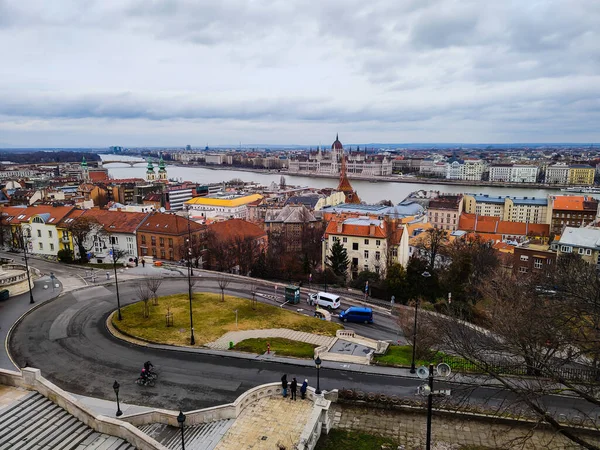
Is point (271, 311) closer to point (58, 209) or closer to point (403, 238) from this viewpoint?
point (403, 238)

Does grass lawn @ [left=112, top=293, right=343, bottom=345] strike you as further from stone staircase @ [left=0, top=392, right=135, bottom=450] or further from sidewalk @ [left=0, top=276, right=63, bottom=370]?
stone staircase @ [left=0, top=392, right=135, bottom=450]

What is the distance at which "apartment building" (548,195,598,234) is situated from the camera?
72.7 metres

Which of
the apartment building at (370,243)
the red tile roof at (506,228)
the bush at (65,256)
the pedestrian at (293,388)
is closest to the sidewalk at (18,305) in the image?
the bush at (65,256)

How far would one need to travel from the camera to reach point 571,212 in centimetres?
7375

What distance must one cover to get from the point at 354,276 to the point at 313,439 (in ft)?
103

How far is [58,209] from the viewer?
49.3 metres

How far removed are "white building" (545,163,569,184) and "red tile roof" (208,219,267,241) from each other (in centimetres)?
16099

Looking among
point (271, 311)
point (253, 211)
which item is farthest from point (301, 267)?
point (253, 211)

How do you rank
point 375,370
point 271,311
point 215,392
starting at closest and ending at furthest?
point 215,392
point 375,370
point 271,311

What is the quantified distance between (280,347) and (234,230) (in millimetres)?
28323

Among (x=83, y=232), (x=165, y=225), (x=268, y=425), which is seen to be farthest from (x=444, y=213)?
(x=268, y=425)

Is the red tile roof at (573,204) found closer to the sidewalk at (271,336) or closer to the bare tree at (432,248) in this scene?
the bare tree at (432,248)

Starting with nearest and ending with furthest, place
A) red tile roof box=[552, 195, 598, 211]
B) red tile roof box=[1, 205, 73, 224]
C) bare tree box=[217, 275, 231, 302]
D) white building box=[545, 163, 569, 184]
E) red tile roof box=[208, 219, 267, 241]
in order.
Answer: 1. bare tree box=[217, 275, 231, 302]
2. red tile roof box=[208, 219, 267, 241]
3. red tile roof box=[1, 205, 73, 224]
4. red tile roof box=[552, 195, 598, 211]
5. white building box=[545, 163, 569, 184]

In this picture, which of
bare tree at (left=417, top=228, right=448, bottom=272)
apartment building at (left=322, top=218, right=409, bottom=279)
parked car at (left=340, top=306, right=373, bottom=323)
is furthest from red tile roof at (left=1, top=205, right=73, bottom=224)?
bare tree at (left=417, top=228, right=448, bottom=272)
